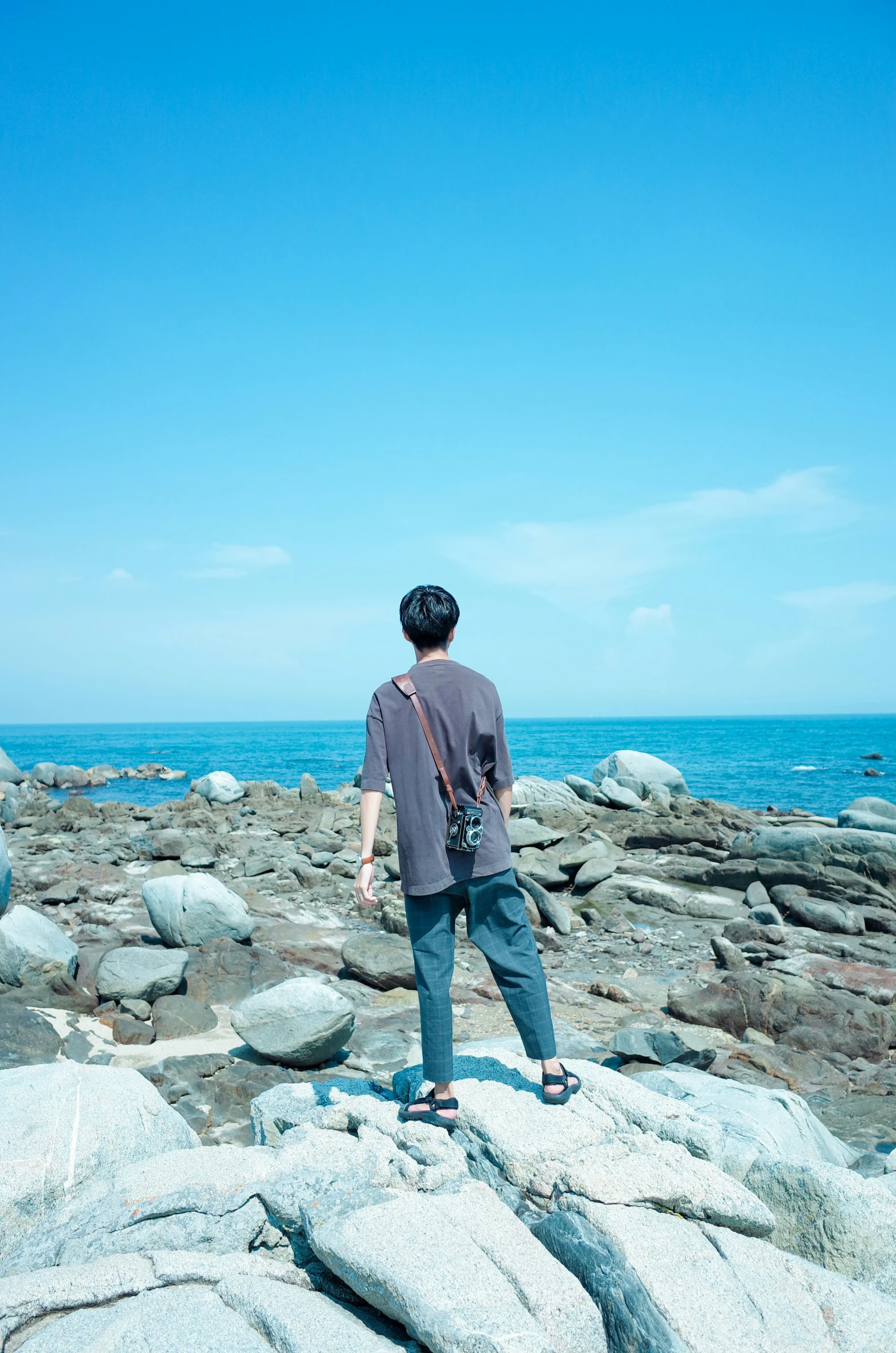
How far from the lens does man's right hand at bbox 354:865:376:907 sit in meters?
3.35

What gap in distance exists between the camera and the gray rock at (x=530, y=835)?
560 inches

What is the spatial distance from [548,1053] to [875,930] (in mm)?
8964

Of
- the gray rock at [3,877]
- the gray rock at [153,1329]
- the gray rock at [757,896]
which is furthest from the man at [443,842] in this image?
the gray rock at [757,896]

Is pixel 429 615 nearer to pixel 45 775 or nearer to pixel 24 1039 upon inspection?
pixel 24 1039

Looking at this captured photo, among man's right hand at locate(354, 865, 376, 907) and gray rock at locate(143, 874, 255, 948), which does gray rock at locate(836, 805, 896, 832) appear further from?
man's right hand at locate(354, 865, 376, 907)

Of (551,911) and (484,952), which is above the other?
(484,952)

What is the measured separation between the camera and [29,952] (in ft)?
21.6

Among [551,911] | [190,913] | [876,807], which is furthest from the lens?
[876,807]

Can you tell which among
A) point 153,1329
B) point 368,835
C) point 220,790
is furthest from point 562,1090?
Result: point 220,790

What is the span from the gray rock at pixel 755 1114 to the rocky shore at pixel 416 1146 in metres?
0.02

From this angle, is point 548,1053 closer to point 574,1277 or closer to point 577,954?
point 574,1277

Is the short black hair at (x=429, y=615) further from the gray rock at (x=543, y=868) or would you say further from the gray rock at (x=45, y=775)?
the gray rock at (x=45, y=775)

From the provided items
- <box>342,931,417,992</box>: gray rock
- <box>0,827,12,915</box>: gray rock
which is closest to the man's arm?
<box>342,931,417,992</box>: gray rock

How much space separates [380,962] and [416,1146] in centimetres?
447
